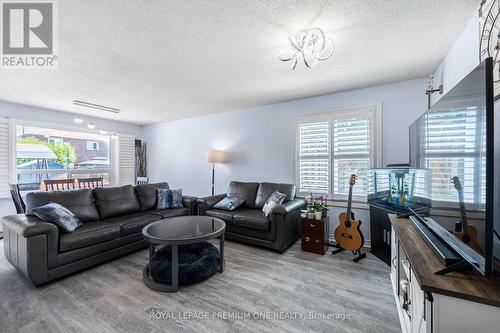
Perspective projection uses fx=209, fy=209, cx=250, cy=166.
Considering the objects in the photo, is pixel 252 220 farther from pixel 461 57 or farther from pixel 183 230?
pixel 461 57

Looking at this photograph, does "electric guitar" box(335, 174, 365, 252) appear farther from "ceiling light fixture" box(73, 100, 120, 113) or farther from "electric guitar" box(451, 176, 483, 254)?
"ceiling light fixture" box(73, 100, 120, 113)

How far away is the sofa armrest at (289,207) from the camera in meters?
2.90

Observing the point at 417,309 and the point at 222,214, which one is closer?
the point at 417,309

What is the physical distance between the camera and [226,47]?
2.06m

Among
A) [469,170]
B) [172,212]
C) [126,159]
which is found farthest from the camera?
[126,159]

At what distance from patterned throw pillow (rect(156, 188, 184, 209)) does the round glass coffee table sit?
98 cm

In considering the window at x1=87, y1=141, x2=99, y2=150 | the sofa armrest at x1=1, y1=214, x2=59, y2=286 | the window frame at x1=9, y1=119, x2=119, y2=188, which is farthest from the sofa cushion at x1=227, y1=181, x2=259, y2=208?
the window at x1=87, y1=141, x2=99, y2=150

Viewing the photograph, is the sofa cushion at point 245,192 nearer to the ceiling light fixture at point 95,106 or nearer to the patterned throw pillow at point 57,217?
the patterned throw pillow at point 57,217

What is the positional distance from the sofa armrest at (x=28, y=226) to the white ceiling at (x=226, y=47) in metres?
1.76

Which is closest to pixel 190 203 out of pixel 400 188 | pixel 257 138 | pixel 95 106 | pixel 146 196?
pixel 146 196

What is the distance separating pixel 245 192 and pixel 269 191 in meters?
0.47

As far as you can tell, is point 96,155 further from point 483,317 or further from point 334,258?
point 483,317

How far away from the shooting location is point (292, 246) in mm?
3186

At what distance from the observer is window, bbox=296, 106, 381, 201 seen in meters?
3.17
